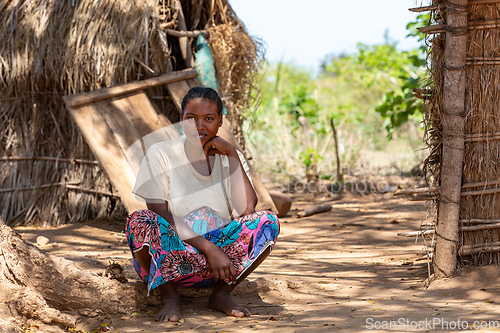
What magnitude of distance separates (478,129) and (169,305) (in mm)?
1986

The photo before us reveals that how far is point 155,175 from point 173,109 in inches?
108

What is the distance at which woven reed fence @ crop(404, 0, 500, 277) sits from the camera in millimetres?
2830

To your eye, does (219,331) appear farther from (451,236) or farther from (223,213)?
(451,236)

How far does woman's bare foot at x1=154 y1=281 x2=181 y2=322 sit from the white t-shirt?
1.21 ft

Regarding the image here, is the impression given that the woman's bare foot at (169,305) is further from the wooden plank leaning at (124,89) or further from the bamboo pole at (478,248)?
the wooden plank leaning at (124,89)

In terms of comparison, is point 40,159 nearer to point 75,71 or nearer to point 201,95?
point 75,71

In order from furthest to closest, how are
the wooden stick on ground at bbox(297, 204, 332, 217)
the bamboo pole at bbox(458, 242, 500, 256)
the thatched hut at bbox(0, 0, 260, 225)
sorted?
1. the wooden stick on ground at bbox(297, 204, 332, 217)
2. the thatched hut at bbox(0, 0, 260, 225)
3. the bamboo pole at bbox(458, 242, 500, 256)

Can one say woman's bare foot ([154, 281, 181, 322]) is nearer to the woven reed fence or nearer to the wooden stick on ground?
the woven reed fence

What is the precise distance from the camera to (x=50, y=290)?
227cm

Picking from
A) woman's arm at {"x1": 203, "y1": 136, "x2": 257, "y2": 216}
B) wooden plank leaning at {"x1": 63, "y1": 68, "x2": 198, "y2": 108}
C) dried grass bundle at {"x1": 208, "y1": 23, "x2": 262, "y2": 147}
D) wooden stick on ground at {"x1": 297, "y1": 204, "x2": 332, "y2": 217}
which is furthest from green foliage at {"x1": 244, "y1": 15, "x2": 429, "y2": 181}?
woman's arm at {"x1": 203, "y1": 136, "x2": 257, "y2": 216}

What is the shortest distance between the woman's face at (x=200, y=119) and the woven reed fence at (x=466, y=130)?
134 centimetres

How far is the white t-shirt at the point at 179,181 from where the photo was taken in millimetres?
2484

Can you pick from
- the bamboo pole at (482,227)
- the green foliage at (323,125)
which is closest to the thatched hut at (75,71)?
the green foliage at (323,125)

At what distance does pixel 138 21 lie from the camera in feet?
15.3
